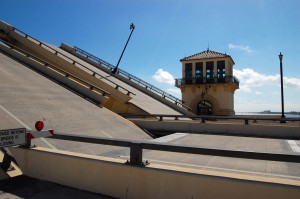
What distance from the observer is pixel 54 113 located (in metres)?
13.3

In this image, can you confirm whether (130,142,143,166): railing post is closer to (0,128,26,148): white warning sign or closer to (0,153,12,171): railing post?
(0,128,26,148): white warning sign

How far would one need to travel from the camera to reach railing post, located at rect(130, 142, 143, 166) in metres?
4.72

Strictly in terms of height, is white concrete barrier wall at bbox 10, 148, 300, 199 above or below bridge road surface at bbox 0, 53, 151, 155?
below

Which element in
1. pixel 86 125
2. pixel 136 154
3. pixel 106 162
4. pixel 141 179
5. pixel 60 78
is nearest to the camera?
pixel 141 179

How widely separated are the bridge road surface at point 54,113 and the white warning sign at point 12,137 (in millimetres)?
3789

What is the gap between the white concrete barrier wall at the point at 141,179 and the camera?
380 centimetres

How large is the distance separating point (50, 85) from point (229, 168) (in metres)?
14.5

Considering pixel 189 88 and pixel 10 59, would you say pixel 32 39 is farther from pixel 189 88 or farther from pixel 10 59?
pixel 189 88

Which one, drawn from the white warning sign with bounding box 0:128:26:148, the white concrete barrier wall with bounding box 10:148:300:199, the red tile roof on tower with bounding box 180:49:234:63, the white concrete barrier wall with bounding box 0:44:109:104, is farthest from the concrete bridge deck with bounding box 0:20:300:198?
the red tile roof on tower with bounding box 180:49:234:63

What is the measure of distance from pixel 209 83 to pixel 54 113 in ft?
90.1

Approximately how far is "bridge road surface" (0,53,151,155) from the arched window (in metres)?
23.2

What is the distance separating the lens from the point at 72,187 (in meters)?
5.36

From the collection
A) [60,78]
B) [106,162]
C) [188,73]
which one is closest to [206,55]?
[188,73]

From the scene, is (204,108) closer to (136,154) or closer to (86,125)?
(86,125)
